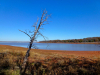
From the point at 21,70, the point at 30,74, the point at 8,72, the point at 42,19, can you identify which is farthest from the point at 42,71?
the point at 42,19

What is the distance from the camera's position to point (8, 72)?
4547mm

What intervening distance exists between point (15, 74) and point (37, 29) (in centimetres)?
295

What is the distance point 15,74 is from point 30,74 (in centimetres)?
82

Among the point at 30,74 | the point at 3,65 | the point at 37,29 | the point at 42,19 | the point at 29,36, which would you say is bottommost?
the point at 30,74

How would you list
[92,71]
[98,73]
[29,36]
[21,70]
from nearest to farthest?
1. [98,73]
2. [92,71]
3. [21,70]
4. [29,36]

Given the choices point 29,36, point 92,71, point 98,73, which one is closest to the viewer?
point 98,73

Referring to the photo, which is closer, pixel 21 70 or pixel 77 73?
pixel 77 73

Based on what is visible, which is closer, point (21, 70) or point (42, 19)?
point (21, 70)

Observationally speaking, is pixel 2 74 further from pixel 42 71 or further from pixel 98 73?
pixel 98 73

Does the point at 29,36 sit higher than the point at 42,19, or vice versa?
the point at 42,19

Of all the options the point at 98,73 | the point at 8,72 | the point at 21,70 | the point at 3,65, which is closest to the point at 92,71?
the point at 98,73

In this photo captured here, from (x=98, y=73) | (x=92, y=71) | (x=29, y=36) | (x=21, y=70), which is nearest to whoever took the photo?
(x=98, y=73)

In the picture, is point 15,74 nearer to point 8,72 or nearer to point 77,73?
point 8,72

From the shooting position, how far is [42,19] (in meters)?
5.62
